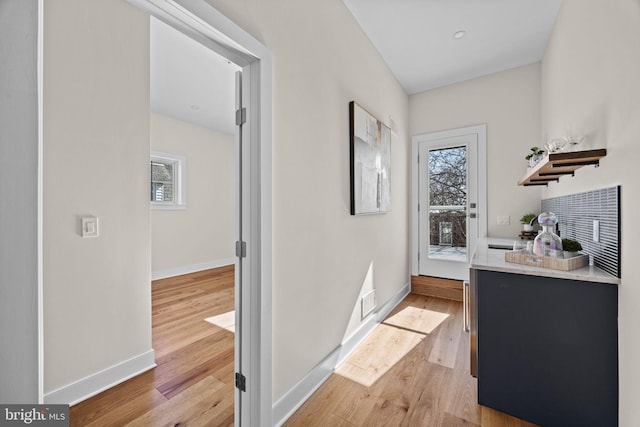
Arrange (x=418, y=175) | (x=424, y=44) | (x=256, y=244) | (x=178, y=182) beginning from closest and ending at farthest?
(x=256, y=244)
(x=424, y=44)
(x=418, y=175)
(x=178, y=182)

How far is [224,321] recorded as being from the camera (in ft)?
9.43

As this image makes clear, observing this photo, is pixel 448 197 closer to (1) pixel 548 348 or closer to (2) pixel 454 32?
(2) pixel 454 32

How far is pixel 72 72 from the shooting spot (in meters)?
1.68

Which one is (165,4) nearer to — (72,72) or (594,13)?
(72,72)

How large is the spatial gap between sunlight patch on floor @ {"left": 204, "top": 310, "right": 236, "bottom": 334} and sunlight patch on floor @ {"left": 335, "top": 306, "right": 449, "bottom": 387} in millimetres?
1227

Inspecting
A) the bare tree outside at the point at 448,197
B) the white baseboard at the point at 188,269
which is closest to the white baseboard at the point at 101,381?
the white baseboard at the point at 188,269

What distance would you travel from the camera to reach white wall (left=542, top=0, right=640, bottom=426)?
1.12m

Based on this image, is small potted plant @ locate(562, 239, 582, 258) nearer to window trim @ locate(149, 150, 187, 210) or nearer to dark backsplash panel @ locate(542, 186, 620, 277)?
dark backsplash panel @ locate(542, 186, 620, 277)

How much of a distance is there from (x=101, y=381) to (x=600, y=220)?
3.08 m

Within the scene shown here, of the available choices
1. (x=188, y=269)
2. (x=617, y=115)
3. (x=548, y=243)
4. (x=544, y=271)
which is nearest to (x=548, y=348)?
(x=544, y=271)

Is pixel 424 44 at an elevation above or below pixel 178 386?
above

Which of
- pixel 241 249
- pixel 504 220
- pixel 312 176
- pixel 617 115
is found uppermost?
pixel 617 115

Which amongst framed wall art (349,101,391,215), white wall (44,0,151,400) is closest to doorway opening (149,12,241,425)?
white wall (44,0,151,400)
